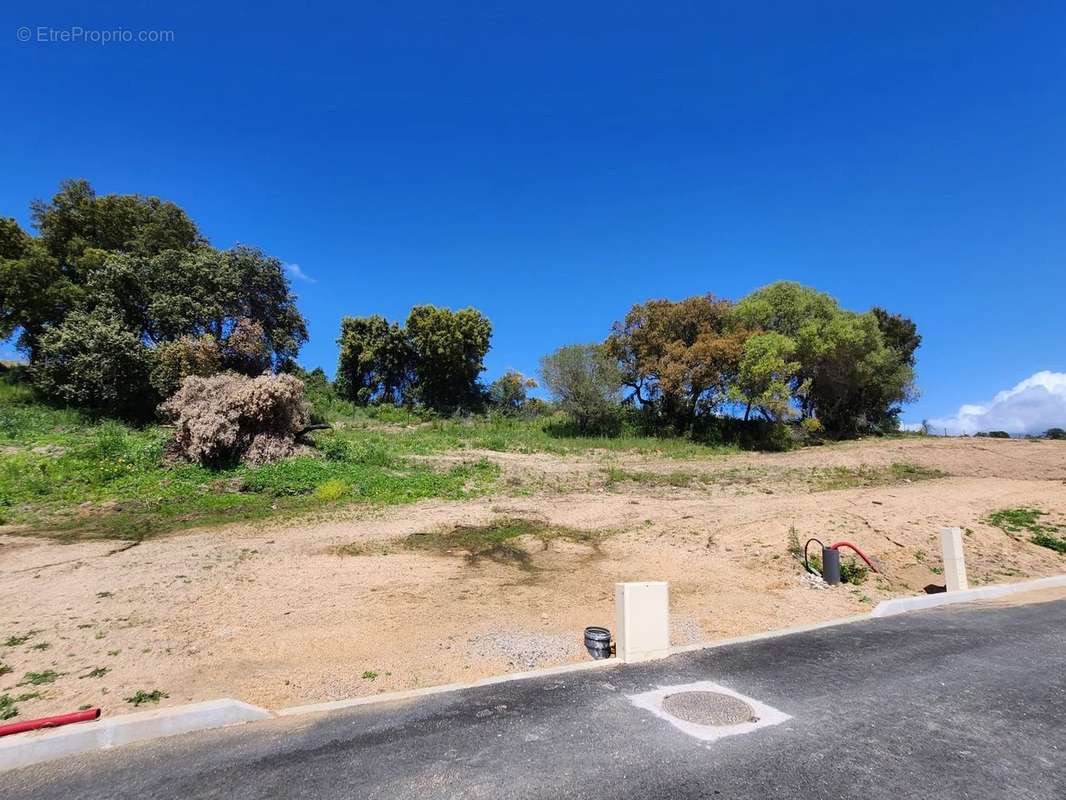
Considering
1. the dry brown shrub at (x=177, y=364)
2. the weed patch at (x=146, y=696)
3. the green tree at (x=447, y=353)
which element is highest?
the green tree at (x=447, y=353)

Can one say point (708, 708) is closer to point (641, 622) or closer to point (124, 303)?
point (641, 622)

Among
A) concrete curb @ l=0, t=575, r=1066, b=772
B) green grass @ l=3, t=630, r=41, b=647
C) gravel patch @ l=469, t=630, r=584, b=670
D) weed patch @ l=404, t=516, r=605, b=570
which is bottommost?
gravel patch @ l=469, t=630, r=584, b=670

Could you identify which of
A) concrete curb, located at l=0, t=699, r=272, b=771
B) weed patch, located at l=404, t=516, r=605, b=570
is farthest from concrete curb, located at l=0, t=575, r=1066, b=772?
weed patch, located at l=404, t=516, r=605, b=570

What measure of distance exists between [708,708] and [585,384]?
2548 centimetres

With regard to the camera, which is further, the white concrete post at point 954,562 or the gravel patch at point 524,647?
the white concrete post at point 954,562

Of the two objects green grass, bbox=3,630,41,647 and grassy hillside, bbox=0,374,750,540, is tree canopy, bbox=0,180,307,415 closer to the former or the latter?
grassy hillside, bbox=0,374,750,540

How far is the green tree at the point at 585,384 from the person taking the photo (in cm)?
2961

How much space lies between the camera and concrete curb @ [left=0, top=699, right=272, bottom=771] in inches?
144

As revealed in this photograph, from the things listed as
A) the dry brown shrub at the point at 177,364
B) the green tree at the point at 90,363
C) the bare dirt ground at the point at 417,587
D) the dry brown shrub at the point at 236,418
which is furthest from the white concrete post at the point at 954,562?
the green tree at the point at 90,363

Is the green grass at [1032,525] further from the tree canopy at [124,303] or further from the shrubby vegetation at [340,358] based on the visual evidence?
the tree canopy at [124,303]

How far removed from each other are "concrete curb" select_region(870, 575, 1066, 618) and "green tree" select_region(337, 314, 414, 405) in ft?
111

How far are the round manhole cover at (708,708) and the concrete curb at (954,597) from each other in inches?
152

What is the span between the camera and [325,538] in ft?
35.8

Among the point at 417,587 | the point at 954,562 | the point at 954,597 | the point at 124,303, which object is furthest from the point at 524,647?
the point at 124,303
